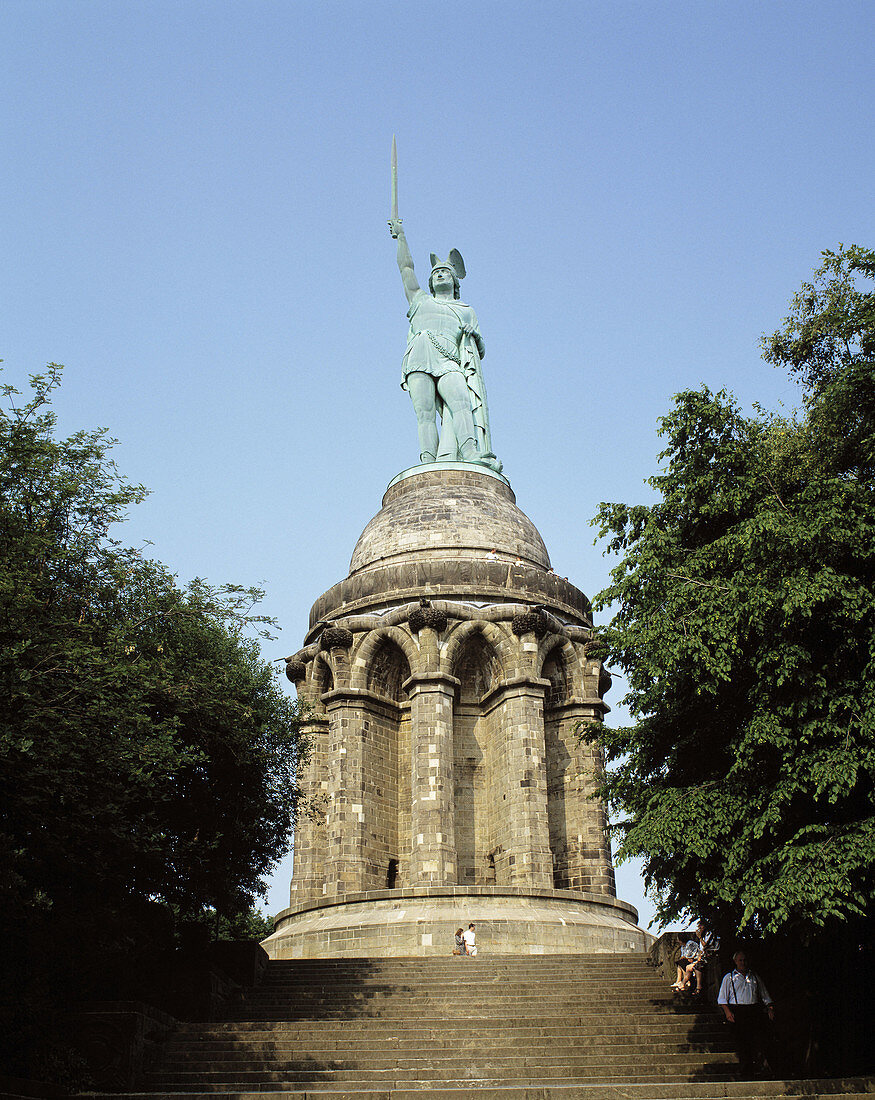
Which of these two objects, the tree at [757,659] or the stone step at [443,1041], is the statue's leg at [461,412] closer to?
the tree at [757,659]

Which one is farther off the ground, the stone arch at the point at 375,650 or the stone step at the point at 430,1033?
the stone arch at the point at 375,650

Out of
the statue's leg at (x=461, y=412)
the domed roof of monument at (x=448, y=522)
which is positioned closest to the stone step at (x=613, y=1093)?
the domed roof of monument at (x=448, y=522)

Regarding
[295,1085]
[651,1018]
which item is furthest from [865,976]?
[295,1085]

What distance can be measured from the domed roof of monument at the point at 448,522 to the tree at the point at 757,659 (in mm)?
14759

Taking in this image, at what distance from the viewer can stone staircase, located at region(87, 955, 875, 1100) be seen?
11.7m

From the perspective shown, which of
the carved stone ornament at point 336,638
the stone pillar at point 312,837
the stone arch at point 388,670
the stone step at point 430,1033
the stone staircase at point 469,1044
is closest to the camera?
the stone staircase at point 469,1044

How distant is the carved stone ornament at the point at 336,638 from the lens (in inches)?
1092

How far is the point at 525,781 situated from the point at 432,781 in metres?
2.27

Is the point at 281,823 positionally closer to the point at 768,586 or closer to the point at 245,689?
the point at 245,689

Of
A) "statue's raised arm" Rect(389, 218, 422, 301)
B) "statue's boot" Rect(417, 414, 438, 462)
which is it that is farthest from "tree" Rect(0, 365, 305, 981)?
"statue's raised arm" Rect(389, 218, 422, 301)

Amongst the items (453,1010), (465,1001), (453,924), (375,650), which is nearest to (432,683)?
(375,650)

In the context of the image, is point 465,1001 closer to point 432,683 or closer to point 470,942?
point 470,942

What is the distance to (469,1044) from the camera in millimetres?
14109

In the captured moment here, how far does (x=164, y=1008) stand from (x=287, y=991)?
2.69 m
